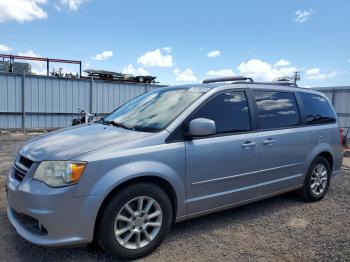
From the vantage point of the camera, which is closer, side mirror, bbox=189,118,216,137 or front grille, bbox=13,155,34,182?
front grille, bbox=13,155,34,182

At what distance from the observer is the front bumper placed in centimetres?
274

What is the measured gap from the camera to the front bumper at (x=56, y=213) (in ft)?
8.98

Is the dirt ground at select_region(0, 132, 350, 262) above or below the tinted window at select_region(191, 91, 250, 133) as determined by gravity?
below

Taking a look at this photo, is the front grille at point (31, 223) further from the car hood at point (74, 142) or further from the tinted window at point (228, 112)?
the tinted window at point (228, 112)

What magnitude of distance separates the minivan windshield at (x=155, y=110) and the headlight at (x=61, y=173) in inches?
33.9

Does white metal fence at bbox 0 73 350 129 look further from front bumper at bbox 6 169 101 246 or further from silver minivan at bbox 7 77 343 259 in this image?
front bumper at bbox 6 169 101 246

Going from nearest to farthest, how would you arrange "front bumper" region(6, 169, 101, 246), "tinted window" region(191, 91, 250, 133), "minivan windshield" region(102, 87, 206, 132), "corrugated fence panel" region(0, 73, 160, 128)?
"front bumper" region(6, 169, 101, 246) → "minivan windshield" region(102, 87, 206, 132) → "tinted window" region(191, 91, 250, 133) → "corrugated fence panel" region(0, 73, 160, 128)

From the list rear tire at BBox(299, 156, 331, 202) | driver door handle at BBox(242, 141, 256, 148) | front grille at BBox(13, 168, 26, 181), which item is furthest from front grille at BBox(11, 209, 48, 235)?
rear tire at BBox(299, 156, 331, 202)

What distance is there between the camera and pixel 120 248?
3.02 metres

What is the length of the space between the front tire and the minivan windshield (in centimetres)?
68

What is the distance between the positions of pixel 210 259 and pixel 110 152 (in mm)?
1414

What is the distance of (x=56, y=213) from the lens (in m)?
2.74

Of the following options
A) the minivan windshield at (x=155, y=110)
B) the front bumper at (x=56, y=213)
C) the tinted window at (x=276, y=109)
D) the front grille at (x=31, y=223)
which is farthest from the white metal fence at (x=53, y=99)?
the front bumper at (x=56, y=213)

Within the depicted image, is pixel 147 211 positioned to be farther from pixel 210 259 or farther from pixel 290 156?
pixel 290 156
